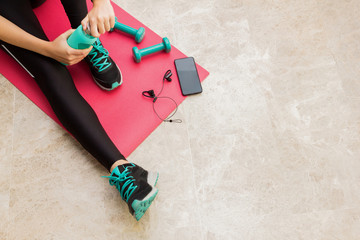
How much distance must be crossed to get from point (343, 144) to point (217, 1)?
0.76 metres

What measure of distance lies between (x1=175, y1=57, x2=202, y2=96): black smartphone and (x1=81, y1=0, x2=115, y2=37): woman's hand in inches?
14.1

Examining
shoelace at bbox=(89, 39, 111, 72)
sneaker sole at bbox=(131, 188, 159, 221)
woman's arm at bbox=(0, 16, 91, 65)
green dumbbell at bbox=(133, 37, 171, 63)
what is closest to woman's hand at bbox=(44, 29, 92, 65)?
woman's arm at bbox=(0, 16, 91, 65)

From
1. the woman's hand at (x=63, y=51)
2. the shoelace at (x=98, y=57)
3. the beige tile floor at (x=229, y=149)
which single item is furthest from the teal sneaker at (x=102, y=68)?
the beige tile floor at (x=229, y=149)

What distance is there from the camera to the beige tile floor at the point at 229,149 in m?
0.88

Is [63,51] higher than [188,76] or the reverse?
higher

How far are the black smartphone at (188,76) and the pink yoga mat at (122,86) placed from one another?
0.07ft

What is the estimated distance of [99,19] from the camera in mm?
696

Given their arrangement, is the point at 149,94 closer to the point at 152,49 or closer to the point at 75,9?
the point at 152,49

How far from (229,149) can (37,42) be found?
701 mm

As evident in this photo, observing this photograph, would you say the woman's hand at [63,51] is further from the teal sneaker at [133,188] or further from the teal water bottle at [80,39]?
the teal sneaker at [133,188]

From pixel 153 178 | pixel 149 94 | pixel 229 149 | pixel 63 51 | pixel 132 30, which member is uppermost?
pixel 63 51

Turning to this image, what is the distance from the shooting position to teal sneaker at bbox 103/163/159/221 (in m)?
0.80

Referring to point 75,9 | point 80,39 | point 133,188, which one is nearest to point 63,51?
point 80,39

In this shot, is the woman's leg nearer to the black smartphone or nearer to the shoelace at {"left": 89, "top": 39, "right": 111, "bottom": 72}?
the shoelace at {"left": 89, "top": 39, "right": 111, "bottom": 72}
